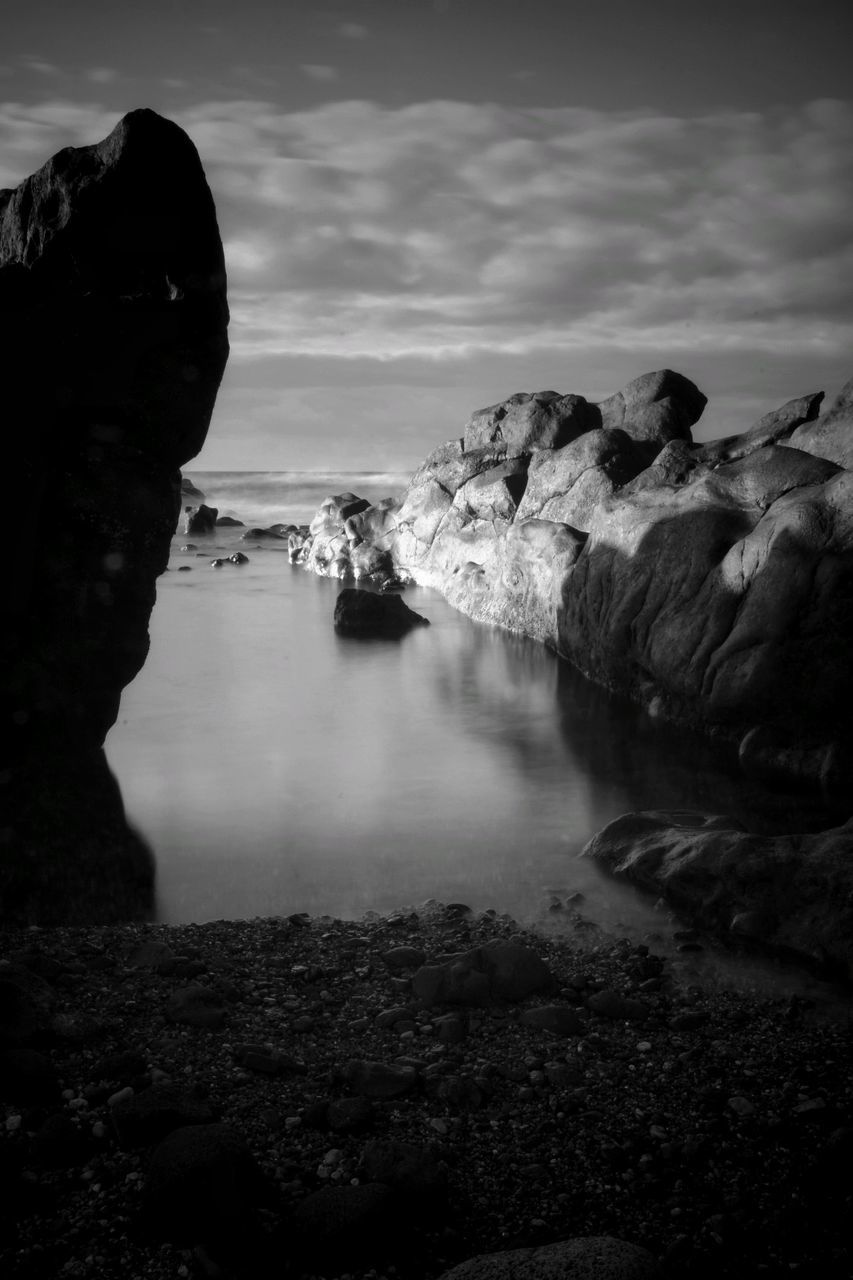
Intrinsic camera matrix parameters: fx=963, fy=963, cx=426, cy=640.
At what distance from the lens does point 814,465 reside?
43.6 ft

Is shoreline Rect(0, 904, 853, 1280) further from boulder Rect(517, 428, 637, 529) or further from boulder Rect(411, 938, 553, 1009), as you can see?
boulder Rect(517, 428, 637, 529)

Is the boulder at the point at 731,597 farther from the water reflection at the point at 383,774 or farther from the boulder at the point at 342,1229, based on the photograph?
the boulder at the point at 342,1229

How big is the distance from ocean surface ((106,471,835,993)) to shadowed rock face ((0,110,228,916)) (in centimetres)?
114

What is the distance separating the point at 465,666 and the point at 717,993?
40.6 ft

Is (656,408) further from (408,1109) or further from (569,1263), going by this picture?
(569,1263)

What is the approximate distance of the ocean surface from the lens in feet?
25.6

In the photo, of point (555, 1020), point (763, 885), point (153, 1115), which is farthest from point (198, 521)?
point (153, 1115)

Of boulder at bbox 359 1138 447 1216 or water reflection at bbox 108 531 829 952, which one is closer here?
boulder at bbox 359 1138 447 1216

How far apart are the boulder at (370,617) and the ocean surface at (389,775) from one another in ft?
2.17

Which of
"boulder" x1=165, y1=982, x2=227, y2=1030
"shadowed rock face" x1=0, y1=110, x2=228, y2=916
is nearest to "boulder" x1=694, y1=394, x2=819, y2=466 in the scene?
"shadowed rock face" x1=0, y1=110, x2=228, y2=916

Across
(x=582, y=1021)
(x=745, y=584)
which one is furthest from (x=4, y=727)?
(x=745, y=584)

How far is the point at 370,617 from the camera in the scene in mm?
21609

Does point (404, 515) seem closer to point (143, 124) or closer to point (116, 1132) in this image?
point (143, 124)

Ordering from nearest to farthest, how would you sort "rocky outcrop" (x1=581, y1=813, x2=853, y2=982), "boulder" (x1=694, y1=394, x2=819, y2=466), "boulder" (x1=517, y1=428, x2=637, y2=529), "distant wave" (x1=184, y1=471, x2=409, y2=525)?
"rocky outcrop" (x1=581, y1=813, x2=853, y2=982) < "boulder" (x1=694, y1=394, x2=819, y2=466) < "boulder" (x1=517, y1=428, x2=637, y2=529) < "distant wave" (x1=184, y1=471, x2=409, y2=525)
